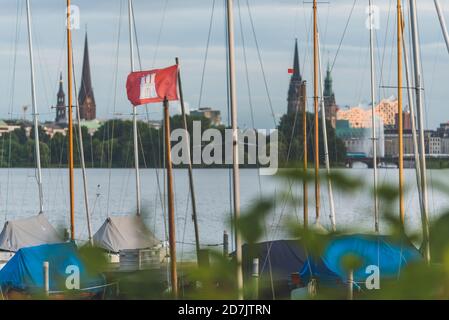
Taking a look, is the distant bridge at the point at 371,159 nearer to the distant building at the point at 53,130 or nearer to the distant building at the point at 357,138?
the distant building at the point at 357,138

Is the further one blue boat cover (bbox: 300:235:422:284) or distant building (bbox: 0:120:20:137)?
distant building (bbox: 0:120:20:137)

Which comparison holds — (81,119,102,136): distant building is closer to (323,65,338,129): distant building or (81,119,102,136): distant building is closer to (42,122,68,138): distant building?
(42,122,68,138): distant building

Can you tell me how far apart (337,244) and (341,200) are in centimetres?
15

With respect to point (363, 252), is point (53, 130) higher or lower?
higher

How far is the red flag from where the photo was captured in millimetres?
13188

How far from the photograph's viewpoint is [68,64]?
2120cm

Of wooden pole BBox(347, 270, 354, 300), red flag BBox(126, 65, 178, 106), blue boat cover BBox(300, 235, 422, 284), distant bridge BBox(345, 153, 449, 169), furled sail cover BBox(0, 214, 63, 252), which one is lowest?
furled sail cover BBox(0, 214, 63, 252)

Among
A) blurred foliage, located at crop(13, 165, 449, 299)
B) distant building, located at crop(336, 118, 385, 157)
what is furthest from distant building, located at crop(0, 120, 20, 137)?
blurred foliage, located at crop(13, 165, 449, 299)

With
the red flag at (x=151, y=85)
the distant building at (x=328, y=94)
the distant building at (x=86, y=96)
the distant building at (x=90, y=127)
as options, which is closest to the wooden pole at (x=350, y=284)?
the red flag at (x=151, y=85)

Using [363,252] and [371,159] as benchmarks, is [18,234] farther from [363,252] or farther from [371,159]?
[363,252]

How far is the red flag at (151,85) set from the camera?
1319cm

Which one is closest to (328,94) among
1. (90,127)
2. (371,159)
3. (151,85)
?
(371,159)

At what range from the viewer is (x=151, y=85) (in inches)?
539
